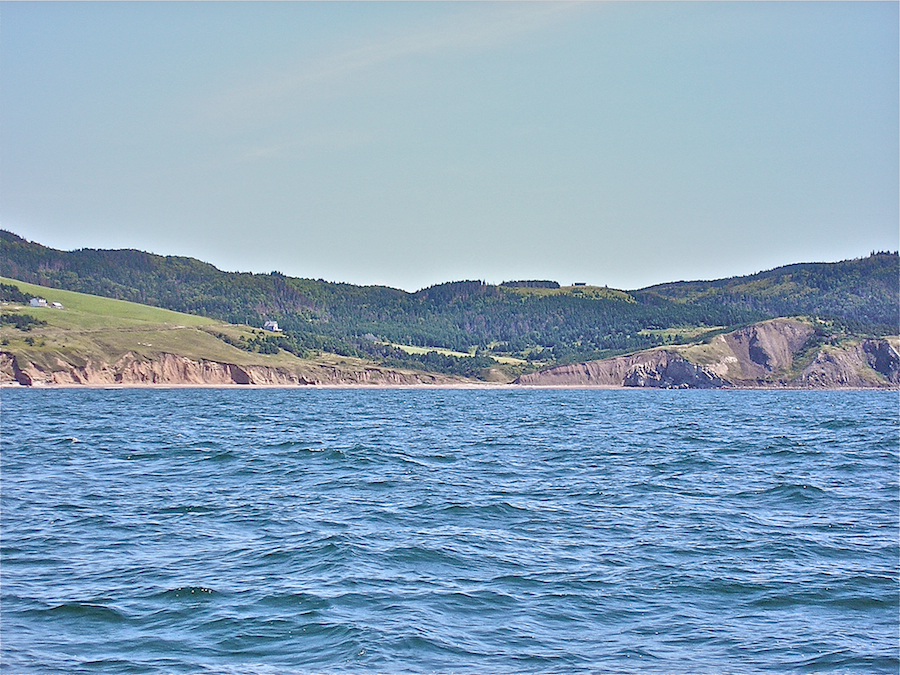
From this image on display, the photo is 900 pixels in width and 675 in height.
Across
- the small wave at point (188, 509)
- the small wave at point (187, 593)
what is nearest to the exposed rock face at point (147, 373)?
the small wave at point (188, 509)

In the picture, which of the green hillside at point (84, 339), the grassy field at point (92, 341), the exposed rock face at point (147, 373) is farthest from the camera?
the green hillside at point (84, 339)

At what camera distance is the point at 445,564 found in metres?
20.2

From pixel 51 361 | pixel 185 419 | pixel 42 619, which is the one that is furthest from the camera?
pixel 51 361

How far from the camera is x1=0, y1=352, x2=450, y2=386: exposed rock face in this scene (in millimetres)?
150125

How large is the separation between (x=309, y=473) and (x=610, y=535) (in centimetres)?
1452

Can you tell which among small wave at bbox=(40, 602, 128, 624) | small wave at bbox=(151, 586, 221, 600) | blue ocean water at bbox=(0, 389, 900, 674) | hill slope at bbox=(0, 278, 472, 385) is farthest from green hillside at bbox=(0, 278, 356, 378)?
small wave at bbox=(40, 602, 128, 624)

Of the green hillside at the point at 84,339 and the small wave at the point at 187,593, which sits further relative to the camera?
the green hillside at the point at 84,339

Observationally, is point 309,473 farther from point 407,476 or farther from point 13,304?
point 13,304

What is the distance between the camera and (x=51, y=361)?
156 m

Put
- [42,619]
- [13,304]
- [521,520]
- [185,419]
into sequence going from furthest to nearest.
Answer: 1. [13,304]
2. [185,419]
3. [521,520]
4. [42,619]

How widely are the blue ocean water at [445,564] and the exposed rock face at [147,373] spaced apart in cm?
12106

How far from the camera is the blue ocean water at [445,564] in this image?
49.2 ft

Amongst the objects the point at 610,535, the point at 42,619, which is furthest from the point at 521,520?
the point at 42,619

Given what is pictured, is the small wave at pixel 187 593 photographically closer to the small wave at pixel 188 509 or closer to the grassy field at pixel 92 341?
the small wave at pixel 188 509
